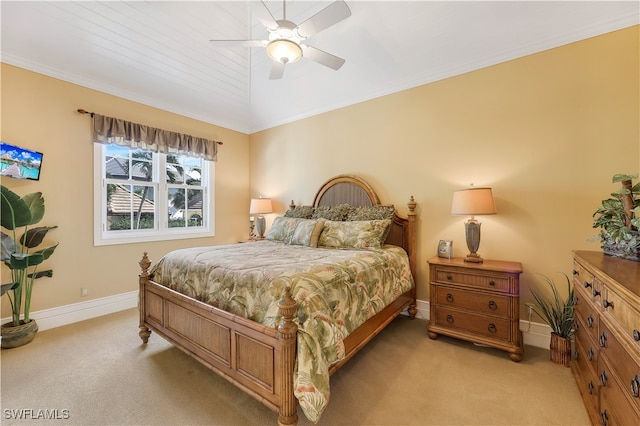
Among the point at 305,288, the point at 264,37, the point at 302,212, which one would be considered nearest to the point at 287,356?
the point at 305,288

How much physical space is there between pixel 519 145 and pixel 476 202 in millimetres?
809

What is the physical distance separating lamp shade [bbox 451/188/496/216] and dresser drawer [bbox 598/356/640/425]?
1310 mm

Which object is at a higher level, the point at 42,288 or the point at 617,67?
the point at 617,67

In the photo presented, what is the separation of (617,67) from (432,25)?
5.24 feet

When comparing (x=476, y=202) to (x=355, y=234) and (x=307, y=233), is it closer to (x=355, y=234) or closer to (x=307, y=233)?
(x=355, y=234)

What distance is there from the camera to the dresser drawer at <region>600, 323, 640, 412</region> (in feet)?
3.44

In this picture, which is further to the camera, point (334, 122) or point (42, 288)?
point (334, 122)

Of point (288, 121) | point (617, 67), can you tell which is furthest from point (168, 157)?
point (617, 67)

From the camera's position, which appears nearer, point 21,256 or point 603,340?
point 603,340

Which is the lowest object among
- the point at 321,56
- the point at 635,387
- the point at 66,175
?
the point at 635,387

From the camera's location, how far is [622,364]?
1179 mm

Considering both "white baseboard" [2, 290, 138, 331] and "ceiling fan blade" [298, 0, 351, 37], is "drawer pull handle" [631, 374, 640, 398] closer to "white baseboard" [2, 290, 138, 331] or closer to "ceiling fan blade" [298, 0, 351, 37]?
"ceiling fan blade" [298, 0, 351, 37]

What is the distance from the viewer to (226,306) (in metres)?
1.84

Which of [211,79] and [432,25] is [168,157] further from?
[432,25]
